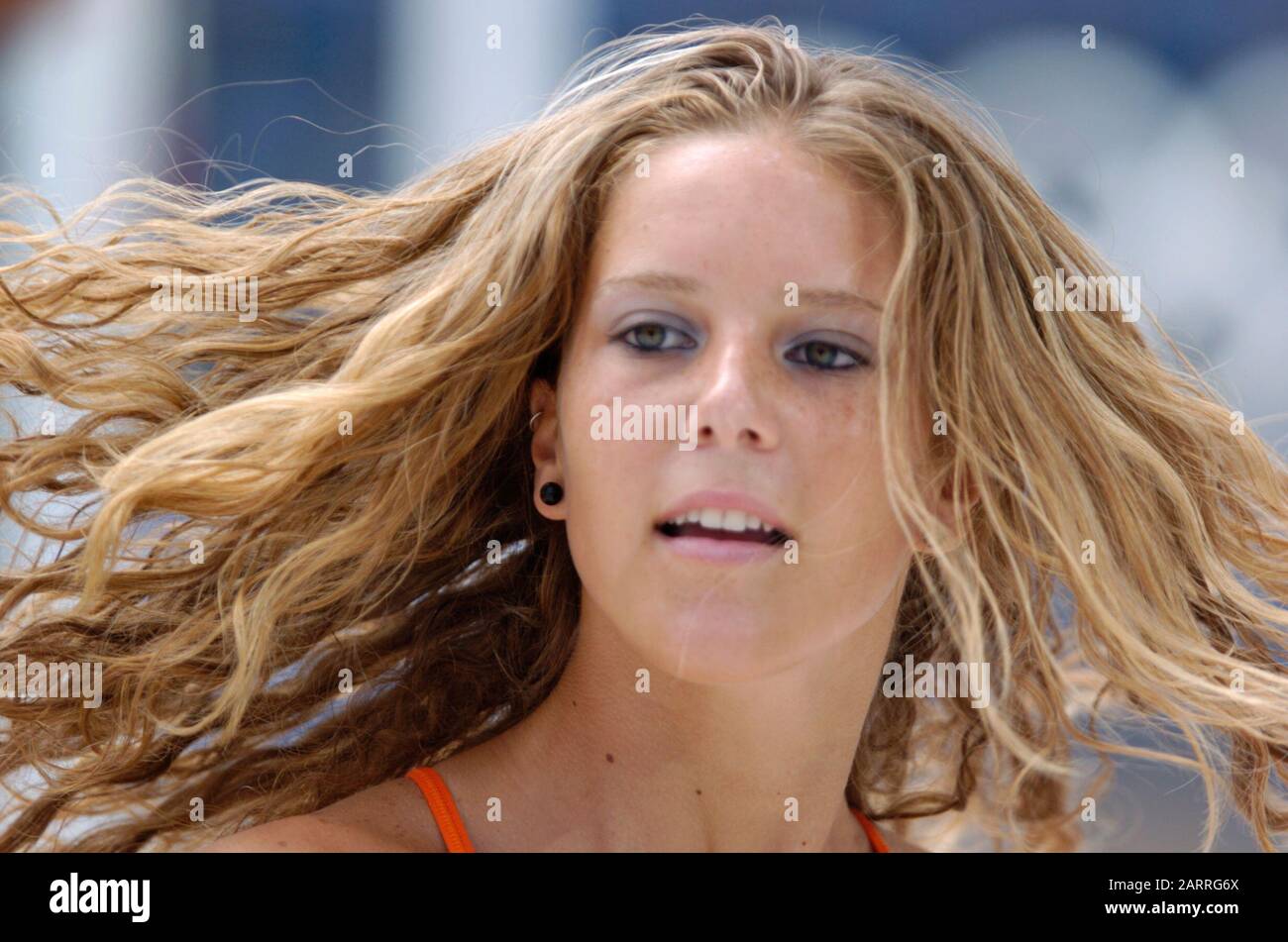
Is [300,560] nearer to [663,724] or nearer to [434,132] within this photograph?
[663,724]

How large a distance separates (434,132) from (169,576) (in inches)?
98.0

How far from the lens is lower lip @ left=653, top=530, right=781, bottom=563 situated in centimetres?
212

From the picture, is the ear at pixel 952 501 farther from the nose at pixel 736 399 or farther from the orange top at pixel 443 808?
the orange top at pixel 443 808

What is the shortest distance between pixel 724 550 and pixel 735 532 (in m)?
0.03

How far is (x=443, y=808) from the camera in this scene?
229cm

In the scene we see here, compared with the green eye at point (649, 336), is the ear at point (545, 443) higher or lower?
lower

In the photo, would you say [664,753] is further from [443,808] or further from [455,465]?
[455,465]

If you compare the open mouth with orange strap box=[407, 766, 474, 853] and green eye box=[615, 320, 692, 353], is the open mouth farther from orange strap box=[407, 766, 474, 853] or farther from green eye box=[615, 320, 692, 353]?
orange strap box=[407, 766, 474, 853]

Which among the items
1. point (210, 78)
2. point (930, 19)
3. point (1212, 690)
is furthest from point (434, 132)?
point (1212, 690)

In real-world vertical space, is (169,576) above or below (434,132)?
below

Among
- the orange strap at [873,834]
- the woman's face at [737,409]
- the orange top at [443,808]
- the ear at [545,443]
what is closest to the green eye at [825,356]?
the woman's face at [737,409]

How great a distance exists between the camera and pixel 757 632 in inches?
84.7

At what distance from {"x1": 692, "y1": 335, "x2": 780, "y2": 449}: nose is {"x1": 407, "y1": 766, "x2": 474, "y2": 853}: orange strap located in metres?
0.71

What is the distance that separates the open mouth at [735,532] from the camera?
212 cm
